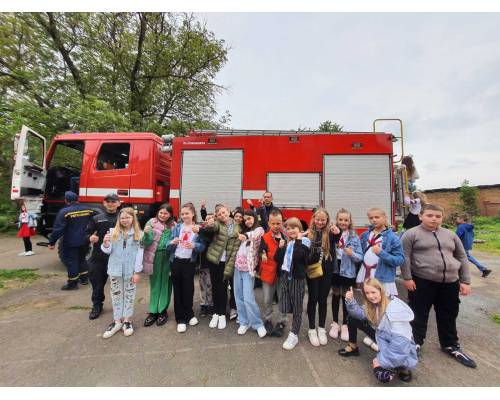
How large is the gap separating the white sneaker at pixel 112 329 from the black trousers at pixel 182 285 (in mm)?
703

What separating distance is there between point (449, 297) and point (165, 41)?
51.4 feet

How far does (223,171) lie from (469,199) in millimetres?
22955

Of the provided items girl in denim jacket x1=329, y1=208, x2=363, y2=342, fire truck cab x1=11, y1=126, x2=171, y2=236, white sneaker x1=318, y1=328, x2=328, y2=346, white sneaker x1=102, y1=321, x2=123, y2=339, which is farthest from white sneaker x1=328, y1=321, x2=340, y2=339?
fire truck cab x1=11, y1=126, x2=171, y2=236

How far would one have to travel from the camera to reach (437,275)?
2.38 meters

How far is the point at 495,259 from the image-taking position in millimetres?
7211

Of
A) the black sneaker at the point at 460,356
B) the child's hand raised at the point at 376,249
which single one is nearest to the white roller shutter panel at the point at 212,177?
the child's hand raised at the point at 376,249

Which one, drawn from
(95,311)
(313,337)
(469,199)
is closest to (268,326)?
(313,337)

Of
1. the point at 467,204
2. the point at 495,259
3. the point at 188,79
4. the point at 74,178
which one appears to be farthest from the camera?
the point at 467,204

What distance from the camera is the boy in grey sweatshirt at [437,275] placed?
2.39 meters

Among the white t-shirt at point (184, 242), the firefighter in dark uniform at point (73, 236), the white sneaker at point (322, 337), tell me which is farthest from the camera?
the firefighter in dark uniform at point (73, 236)

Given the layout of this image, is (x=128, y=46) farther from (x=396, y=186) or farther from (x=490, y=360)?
(x=490, y=360)

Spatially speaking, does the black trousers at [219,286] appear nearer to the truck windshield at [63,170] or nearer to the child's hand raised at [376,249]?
the child's hand raised at [376,249]

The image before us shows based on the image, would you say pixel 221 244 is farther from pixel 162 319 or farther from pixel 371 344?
pixel 371 344

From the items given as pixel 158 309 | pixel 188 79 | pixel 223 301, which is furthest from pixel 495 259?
pixel 188 79
